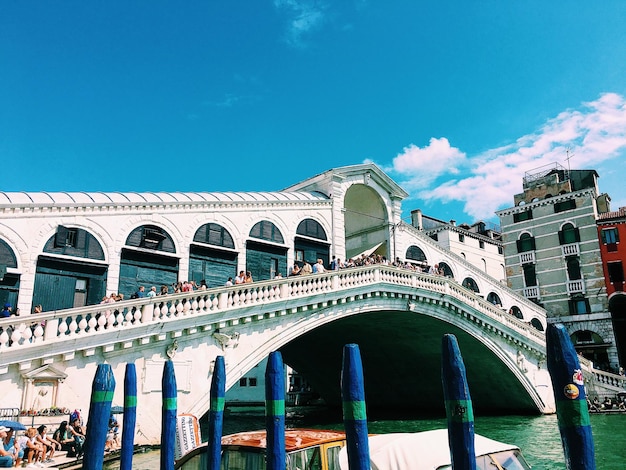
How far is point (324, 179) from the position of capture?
932 inches

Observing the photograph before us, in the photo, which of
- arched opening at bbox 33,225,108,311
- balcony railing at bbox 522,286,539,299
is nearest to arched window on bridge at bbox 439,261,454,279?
balcony railing at bbox 522,286,539,299

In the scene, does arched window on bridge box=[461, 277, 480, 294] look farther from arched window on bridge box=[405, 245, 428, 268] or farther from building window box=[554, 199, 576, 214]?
building window box=[554, 199, 576, 214]

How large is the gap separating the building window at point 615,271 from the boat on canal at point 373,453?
92.0ft

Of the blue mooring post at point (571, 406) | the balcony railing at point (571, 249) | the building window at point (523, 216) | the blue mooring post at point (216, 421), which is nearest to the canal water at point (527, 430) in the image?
the blue mooring post at point (216, 421)

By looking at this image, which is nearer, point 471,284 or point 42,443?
point 42,443

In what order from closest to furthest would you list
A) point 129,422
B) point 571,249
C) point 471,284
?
point 129,422
point 471,284
point 571,249

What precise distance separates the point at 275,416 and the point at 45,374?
776cm

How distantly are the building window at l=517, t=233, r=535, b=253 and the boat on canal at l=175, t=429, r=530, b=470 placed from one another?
98.5ft

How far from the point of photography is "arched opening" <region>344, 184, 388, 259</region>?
2570cm

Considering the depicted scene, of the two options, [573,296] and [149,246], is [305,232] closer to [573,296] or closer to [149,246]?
[149,246]

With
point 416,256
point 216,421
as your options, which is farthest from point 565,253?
point 216,421

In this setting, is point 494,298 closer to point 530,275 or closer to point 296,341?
point 530,275

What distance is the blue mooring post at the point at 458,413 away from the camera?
13.0ft

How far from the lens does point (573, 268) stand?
32.0 m
